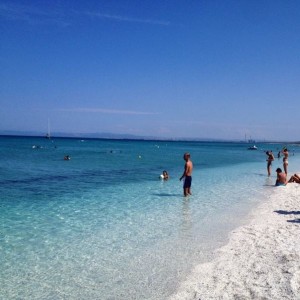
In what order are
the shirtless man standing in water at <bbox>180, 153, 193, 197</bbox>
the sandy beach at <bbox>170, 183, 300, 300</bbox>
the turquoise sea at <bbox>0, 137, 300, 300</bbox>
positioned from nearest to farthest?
the sandy beach at <bbox>170, 183, 300, 300</bbox>
the turquoise sea at <bbox>0, 137, 300, 300</bbox>
the shirtless man standing in water at <bbox>180, 153, 193, 197</bbox>

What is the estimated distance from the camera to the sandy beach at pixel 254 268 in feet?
17.5

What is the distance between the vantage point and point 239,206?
13094 mm

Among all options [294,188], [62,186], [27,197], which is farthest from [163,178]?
[27,197]

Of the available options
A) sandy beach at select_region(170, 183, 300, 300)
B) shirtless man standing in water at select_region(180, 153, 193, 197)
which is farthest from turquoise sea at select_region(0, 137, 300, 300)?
shirtless man standing in water at select_region(180, 153, 193, 197)

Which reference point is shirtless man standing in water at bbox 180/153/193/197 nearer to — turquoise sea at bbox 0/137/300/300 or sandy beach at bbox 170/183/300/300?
turquoise sea at bbox 0/137/300/300

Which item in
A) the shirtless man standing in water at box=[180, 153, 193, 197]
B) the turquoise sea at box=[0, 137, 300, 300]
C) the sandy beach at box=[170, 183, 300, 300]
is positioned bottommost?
the turquoise sea at box=[0, 137, 300, 300]

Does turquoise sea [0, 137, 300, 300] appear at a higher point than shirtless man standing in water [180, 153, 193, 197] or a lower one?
lower

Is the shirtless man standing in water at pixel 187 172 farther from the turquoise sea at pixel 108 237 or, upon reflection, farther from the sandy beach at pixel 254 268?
the sandy beach at pixel 254 268

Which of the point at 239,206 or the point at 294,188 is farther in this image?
the point at 294,188

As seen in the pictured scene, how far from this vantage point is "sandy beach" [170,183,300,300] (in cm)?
534

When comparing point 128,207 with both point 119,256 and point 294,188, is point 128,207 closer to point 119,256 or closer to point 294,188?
point 119,256

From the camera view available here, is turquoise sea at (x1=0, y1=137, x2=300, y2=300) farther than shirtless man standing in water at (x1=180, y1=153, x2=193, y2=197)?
No

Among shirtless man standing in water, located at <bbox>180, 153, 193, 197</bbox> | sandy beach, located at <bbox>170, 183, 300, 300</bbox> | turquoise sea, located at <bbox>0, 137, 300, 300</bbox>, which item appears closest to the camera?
sandy beach, located at <bbox>170, 183, 300, 300</bbox>

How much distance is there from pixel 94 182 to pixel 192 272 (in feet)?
46.8
